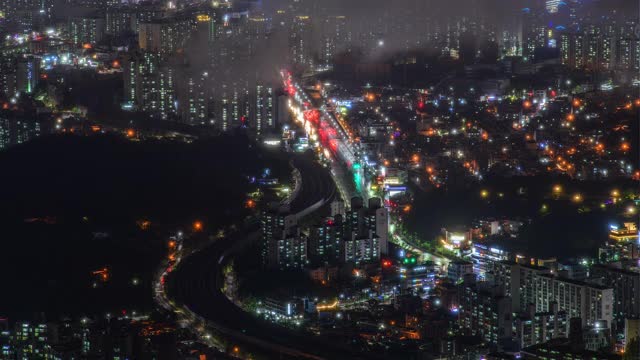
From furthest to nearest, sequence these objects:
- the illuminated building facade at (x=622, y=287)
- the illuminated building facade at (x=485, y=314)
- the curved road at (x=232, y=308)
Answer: the illuminated building facade at (x=622, y=287) < the illuminated building facade at (x=485, y=314) < the curved road at (x=232, y=308)

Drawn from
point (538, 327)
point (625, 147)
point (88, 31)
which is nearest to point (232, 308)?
point (538, 327)

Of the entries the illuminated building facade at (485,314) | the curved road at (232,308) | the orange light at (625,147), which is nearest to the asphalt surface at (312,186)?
the curved road at (232,308)

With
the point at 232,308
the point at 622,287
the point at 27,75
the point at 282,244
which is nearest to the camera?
the point at 622,287

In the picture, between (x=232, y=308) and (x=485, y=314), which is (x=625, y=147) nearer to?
(x=485, y=314)

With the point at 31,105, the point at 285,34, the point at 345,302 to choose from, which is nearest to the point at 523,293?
the point at 345,302

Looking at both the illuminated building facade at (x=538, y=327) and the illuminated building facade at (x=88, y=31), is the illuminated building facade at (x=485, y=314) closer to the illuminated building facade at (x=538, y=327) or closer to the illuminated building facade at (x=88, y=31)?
the illuminated building facade at (x=538, y=327)

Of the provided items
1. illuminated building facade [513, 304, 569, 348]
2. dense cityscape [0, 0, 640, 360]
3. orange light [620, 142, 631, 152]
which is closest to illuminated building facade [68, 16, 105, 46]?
dense cityscape [0, 0, 640, 360]
